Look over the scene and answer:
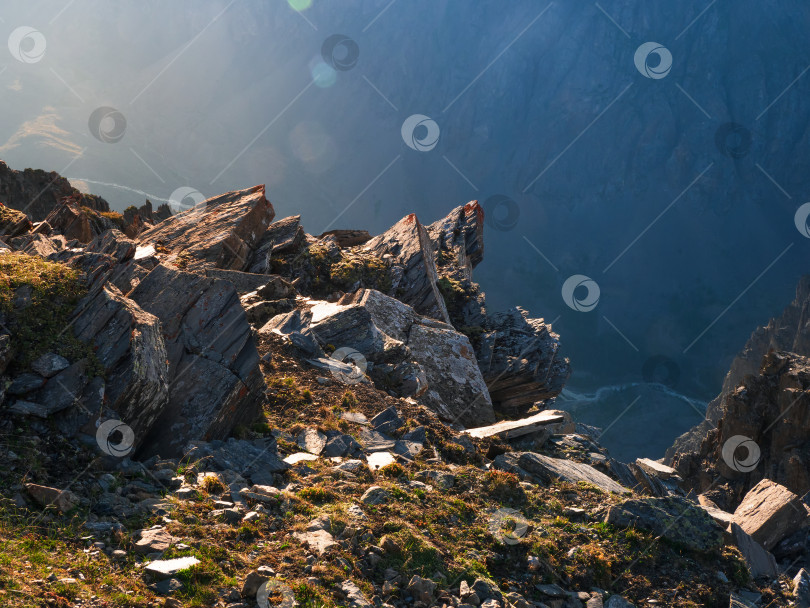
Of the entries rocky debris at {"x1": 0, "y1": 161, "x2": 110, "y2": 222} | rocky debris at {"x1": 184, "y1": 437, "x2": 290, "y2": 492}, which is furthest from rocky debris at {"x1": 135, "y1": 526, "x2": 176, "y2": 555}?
rocky debris at {"x1": 0, "y1": 161, "x2": 110, "y2": 222}

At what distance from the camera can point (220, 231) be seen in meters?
28.1

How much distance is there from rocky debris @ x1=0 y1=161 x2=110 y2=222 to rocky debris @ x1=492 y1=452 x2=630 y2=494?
4749 centimetres

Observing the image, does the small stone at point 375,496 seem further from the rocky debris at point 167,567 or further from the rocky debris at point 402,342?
the rocky debris at point 402,342

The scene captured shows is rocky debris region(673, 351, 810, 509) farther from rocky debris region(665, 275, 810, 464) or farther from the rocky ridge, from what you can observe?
rocky debris region(665, 275, 810, 464)

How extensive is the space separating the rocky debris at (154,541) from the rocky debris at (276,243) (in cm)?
2038

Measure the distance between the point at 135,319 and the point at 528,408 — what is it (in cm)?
1963

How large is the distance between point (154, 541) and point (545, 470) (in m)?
9.20

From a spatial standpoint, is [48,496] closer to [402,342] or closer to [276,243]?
[402,342]

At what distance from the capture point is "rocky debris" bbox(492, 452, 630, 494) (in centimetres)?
1380

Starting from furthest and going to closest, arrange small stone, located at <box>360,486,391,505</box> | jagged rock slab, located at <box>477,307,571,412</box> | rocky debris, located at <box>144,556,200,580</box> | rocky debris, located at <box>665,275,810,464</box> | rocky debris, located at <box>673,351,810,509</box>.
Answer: rocky debris, located at <box>665,275,810,464</box> → rocky debris, located at <box>673,351,810,509</box> → jagged rock slab, located at <box>477,307,571,412</box> → small stone, located at <box>360,486,391,505</box> → rocky debris, located at <box>144,556,200,580</box>

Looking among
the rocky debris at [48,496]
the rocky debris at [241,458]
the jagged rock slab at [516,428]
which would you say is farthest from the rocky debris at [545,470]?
the rocky debris at [48,496]

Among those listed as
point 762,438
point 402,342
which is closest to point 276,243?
point 402,342

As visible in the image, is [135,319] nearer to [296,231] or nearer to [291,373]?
[291,373]

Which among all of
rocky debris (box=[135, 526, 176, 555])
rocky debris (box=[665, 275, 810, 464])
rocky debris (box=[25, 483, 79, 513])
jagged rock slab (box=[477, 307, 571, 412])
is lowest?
rocky debris (box=[25, 483, 79, 513])
